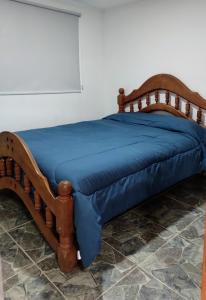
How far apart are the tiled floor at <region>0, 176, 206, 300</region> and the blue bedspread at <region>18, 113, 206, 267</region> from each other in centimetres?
22

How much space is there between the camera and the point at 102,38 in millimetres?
3805

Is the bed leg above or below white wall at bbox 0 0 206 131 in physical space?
below

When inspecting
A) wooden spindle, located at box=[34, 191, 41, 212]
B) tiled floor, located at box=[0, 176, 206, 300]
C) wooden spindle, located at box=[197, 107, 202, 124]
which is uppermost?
wooden spindle, located at box=[197, 107, 202, 124]

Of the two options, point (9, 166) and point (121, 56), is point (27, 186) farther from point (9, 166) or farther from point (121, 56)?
point (121, 56)

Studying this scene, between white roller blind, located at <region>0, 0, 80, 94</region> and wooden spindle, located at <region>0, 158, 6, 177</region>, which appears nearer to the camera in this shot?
wooden spindle, located at <region>0, 158, 6, 177</region>

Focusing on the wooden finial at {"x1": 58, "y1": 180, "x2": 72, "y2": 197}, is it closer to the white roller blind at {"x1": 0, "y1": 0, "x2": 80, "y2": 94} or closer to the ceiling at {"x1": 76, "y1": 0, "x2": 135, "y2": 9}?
the white roller blind at {"x1": 0, "y1": 0, "x2": 80, "y2": 94}

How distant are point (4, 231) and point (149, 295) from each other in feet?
4.05

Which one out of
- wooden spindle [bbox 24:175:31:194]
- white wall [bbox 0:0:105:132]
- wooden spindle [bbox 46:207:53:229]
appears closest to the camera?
wooden spindle [bbox 46:207:53:229]

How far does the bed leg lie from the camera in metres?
1.48

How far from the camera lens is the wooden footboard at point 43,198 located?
1510mm

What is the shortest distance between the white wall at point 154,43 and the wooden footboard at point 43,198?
208 cm

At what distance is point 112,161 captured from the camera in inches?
70.9

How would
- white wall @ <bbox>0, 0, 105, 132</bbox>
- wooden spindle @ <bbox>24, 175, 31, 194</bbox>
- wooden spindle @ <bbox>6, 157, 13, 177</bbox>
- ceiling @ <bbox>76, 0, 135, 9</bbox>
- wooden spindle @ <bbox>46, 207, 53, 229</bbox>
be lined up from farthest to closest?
1. ceiling @ <bbox>76, 0, 135, 9</bbox>
2. white wall @ <bbox>0, 0, 105, 132</bbox>
3. wooden spindle @ <bbox>6, 157, 13, 177</bbox>
4. wooden spindle @ <bbox>24, 175, 31, 194</bbox>
5. wooden spindle @ <bbox>46, 207, 53, 229</bbox>

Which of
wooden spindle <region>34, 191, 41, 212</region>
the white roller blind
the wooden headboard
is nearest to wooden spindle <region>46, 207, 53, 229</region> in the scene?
wooden spindle <region>34, 191, 41, 212</region>
